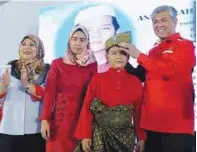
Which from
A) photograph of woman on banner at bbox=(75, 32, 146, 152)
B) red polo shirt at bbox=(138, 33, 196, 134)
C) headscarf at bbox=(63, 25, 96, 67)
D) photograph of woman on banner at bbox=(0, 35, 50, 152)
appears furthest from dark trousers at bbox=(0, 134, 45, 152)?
red polo shirt at bbox=(138, 33, 196, 134)

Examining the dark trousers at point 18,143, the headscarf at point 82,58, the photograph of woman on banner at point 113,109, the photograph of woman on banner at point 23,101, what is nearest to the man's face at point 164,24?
the photograph of woman on banner at point 113,109

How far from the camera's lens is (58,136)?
1241mm

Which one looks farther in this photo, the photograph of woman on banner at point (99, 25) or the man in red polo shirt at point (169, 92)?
the photograph of woman on banner at point (99, 25)

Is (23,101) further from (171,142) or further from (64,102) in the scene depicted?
(171,142)

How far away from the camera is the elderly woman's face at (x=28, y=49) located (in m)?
1.30

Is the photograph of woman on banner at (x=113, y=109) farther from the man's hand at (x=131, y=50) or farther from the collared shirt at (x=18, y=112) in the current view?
the collared shirt at (x=18, y=112)

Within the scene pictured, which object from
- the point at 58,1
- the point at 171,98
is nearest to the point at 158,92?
the point at 171,98

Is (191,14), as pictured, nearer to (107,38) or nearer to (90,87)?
(107,38)

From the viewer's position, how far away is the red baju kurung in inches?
48.4

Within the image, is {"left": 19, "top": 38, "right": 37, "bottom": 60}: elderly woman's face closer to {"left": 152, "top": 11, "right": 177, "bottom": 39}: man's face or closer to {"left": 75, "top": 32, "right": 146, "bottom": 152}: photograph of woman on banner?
{"left": 75, "top": 32, "right": 146, "bottom": 152}: photograph of woman on banner

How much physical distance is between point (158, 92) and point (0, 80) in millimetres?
587

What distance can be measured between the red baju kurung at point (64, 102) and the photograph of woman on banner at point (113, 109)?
5 centimetres

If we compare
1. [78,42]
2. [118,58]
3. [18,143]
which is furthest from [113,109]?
[18,143]

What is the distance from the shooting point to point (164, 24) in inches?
45.8
